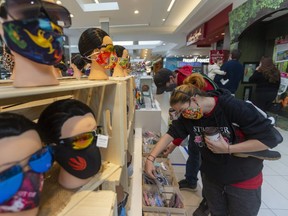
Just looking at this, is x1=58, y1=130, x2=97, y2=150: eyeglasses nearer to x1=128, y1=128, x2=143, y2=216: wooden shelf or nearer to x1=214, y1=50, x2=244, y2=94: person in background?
x1=128, y1=128, x2=143, y2=216: wooden shelf

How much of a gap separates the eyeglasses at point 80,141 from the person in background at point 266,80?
414 centimetres

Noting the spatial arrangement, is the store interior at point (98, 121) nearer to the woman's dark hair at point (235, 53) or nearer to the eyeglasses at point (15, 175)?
the eyeglasses at point (15, 175)

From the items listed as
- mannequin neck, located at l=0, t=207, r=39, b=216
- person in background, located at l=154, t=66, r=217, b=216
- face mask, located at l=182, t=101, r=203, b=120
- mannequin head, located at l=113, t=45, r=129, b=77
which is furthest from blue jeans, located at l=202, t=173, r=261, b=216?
mannequin neck, located at l=0, t=207, r=39, b=216

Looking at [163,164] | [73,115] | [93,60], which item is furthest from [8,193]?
[163,164]

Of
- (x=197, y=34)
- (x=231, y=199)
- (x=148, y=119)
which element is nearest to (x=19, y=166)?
(x=231, y=199)

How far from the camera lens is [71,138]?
63cm

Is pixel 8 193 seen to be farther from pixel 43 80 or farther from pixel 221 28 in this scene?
pixel 221 28

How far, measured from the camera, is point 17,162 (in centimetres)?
44

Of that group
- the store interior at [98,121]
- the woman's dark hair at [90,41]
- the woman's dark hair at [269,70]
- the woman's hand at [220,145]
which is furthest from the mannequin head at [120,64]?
the woman's dark hair at [269,70]

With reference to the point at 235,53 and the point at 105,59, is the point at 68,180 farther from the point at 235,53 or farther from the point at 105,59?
the point at 235,53

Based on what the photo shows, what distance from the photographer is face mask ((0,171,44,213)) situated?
1.46ft

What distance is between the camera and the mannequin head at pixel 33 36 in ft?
1.58

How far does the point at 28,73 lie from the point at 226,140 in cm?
102

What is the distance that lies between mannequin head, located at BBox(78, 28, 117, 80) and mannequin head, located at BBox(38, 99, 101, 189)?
1.35ft
